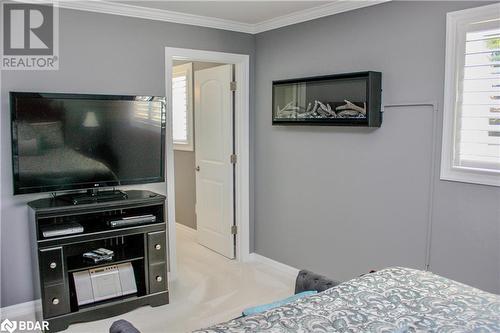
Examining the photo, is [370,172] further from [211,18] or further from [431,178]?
[211,18]

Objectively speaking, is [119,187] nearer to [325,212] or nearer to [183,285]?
[183,285]

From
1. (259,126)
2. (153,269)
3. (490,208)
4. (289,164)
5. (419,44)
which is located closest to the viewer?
(490,208)

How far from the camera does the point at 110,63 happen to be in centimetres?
355

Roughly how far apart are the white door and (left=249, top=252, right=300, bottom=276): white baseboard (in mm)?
250

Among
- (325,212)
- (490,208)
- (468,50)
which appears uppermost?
(468,50)

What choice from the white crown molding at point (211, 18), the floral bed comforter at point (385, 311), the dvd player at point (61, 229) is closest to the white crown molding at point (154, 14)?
the white crown molding at point (211, 18)

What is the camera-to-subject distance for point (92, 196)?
3.30m

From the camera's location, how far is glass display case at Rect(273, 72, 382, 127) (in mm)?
Answer: 3164

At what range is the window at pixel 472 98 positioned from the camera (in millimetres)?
2602

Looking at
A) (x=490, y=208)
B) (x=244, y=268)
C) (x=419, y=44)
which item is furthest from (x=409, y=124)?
(x=244, y=268)

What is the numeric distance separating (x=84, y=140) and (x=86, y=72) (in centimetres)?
59

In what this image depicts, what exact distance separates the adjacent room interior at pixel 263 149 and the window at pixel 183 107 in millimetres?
1073

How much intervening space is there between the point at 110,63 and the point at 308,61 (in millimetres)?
1722

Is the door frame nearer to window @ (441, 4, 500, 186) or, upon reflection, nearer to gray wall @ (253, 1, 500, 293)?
gray wall @ (253, 1, 500, 293)
